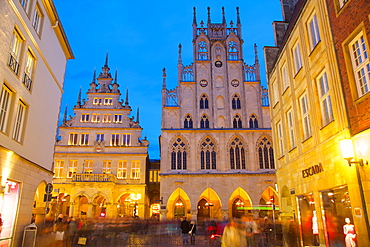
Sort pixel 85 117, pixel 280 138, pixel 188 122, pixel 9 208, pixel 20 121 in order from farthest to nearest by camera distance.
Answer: pixel 85 117, pixel 188 122, pixel 280 138, pixel 20 121, pixel 9 208

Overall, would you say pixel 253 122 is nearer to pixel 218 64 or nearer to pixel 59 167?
pixel 218 64

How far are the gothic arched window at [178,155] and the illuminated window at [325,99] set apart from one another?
2399 centimetres

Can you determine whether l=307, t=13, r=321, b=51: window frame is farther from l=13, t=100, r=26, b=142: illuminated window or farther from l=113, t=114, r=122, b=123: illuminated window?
l=113, t=114, r=122, b=123: illuminated window

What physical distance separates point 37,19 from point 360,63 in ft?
48.3

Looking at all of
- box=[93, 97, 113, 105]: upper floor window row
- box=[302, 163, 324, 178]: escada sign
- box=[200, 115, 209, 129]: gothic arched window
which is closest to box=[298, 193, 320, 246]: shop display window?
box=[302, 163, 324, 178]: escada sign

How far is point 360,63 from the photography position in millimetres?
8867

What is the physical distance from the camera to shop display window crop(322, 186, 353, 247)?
34.5 feet

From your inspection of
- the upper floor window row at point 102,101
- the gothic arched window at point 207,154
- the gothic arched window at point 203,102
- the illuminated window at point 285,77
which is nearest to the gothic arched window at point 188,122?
the gothic arched window at point 203,102

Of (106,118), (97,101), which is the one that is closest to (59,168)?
(106,118)

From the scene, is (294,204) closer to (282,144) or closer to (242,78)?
(282,144)

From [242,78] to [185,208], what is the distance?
1702 centimetres

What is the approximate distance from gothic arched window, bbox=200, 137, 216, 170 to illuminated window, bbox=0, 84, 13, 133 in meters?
24.6

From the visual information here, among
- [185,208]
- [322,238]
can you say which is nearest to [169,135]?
[185,208]

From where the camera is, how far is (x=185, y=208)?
111 ft
